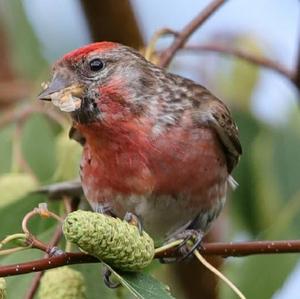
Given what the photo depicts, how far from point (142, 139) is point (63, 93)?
1.01 ft

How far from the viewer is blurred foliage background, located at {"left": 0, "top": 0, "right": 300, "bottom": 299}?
332 centimetres

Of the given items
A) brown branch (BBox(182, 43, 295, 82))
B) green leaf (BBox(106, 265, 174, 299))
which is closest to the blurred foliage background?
brown branch (BBox(182, 43, 295, 82))

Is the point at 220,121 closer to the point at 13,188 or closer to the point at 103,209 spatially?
the point at 103,209

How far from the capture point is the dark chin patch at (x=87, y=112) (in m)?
3.03

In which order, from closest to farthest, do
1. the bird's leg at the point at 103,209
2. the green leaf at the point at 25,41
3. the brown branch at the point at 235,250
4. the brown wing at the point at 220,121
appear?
1. the brown branch at the point at 235,250
2. the bird's leg at the point at 103,209
3. the brown wing at the point at 220,121
4. the green leaf at the point at 25,41

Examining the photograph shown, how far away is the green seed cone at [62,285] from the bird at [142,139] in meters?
0.24

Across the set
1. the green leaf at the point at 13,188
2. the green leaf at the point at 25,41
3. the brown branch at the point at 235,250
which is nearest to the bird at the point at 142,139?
the green leaf at the point at 13,188

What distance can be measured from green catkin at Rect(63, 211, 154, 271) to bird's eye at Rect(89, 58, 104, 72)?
0.74m

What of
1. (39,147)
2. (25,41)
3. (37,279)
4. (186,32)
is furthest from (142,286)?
(25,41)

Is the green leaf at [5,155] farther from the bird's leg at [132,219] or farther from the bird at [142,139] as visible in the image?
the bird's leg at [132,219]

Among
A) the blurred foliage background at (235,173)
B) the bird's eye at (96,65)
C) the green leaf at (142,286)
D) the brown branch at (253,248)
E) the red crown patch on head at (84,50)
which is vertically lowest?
the blurred foliage background at (235,173)

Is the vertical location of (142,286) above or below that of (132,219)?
above

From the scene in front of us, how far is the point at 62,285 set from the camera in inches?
108

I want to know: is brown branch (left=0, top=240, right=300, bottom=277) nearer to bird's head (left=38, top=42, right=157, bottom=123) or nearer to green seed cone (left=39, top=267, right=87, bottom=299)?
green seed cone (left=39, top=267, right=87, bottom=299)
